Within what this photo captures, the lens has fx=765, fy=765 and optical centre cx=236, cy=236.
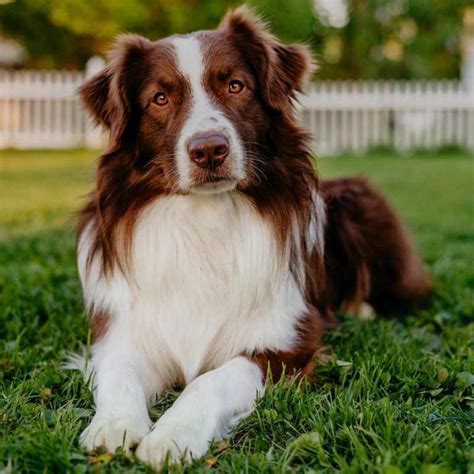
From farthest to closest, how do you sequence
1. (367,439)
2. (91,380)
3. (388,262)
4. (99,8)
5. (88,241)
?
1. (99,8)
2. (388,262)
3. (88,241)
4. (91,380)
5. (367,439)

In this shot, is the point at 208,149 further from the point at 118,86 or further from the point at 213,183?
the point at 118,86

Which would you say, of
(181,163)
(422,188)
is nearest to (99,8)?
(422,188)

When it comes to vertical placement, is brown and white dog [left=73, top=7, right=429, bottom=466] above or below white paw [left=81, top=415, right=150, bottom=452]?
above

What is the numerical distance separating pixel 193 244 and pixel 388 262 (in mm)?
2096

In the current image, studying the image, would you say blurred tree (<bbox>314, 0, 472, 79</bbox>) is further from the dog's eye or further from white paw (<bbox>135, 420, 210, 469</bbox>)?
white paw (<bbox>135, 420, 210, 469</bbox>)

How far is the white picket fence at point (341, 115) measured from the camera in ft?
58.3

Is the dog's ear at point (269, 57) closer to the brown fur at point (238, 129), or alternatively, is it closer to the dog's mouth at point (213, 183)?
the brown fur at point (238, 129)

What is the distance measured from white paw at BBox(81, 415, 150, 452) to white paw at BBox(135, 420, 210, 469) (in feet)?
0.27

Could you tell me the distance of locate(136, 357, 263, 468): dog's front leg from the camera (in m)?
2.61

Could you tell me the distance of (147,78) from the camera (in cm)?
365

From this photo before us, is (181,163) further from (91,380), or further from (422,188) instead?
(422,188)

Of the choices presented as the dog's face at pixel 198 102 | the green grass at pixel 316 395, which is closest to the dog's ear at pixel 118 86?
the dog's face at pixel 198 102

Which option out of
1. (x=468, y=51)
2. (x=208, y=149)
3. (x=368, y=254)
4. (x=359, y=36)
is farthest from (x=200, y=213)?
(x=468, y=51)

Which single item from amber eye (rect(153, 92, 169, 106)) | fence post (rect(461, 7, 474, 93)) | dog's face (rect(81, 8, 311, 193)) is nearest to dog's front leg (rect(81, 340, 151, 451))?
dog's face (rect(81, 8, 311, 193))
